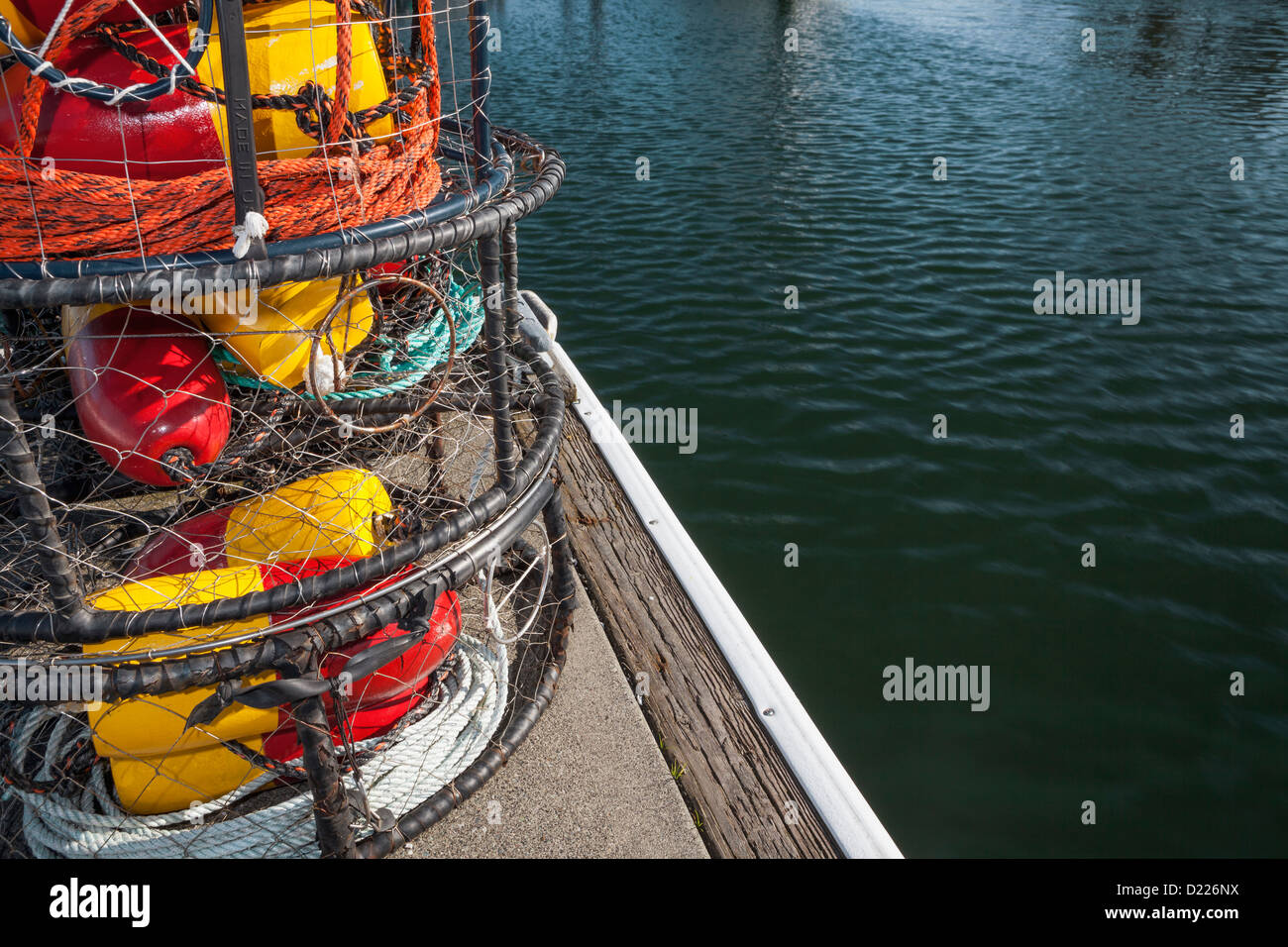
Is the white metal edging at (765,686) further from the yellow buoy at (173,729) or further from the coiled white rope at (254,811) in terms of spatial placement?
the yellow buoy at (173,729)

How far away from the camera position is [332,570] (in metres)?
2.25

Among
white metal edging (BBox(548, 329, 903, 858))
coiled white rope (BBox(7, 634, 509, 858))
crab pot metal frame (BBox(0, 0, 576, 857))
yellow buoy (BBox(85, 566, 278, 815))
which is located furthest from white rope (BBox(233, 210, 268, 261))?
white metal edging (BBox(548, 329, 903, 858))

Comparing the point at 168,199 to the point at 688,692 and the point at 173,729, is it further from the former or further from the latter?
the point at 688,692

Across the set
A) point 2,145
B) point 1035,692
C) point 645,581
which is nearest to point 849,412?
point 1035,692

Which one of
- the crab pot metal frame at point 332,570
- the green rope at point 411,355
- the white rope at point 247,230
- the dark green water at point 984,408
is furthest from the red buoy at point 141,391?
the dark green water at point 984,408

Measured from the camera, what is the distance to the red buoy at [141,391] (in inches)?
96.4

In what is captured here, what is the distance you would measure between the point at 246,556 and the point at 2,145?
1.20m

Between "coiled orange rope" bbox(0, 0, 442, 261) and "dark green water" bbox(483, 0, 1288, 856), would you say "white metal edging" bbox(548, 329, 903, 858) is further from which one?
"coiled orange rope" bbox(0, 0, 442, 261)

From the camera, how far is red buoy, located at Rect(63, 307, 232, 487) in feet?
8.04

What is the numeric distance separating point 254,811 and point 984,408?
6.32 meters

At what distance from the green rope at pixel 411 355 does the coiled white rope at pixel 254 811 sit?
108 centimetres

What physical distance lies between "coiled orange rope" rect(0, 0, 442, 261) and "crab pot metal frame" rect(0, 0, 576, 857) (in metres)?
0.08

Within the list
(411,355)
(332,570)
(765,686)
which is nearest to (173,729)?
(332,570)
